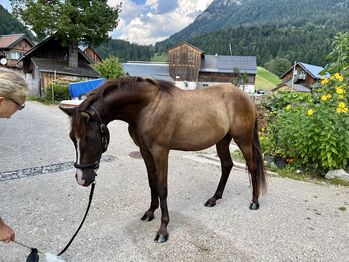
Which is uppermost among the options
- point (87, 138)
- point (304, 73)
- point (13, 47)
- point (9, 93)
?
point (13, 47)

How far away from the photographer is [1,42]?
41.0 metres

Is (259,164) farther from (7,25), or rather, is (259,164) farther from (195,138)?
(7,25)

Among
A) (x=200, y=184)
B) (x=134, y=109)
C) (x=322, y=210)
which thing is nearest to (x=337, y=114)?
(x=322, y=210)

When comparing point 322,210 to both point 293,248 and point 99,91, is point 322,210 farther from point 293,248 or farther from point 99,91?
point 99,91

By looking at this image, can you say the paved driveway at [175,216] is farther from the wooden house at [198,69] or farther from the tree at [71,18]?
the wooden house at [198,69]

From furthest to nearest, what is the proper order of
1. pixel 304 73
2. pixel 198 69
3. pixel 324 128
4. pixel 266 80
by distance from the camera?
pixel 266 80 < pixel 198 69 < pixel 304 73 < pixel 324 128

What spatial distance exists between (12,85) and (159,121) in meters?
1.66

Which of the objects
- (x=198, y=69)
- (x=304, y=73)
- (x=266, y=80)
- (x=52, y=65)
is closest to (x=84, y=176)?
(x=52, y=65)

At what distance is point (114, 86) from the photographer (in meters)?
2.94

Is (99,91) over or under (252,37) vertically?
under

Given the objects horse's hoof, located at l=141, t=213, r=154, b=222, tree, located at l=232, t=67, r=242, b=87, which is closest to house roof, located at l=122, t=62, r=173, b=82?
tree, located at l=232, t=67, r=242, b=87

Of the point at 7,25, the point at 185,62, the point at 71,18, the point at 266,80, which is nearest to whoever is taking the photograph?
the point at 71,18

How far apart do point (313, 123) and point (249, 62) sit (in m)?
53.7

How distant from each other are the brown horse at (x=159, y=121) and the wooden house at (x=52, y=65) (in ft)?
68.0
